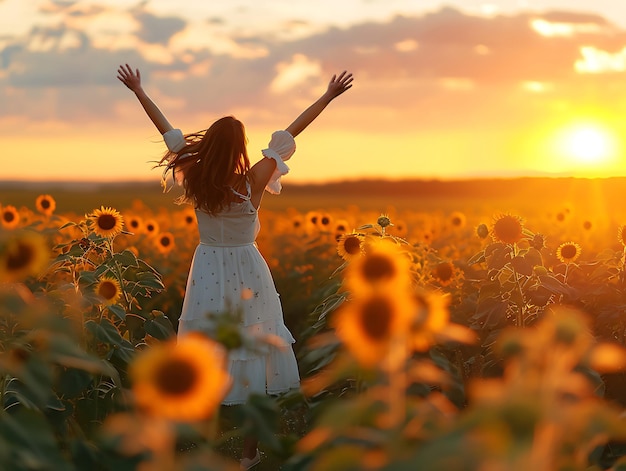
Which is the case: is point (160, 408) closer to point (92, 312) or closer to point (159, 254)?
point (92, 312)

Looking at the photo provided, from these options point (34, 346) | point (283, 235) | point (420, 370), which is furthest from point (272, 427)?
point (283, 235)

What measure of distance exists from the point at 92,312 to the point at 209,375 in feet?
11.3

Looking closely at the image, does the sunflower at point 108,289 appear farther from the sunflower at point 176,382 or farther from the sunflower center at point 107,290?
the sunflower at point 176,382

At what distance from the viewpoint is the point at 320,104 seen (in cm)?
600

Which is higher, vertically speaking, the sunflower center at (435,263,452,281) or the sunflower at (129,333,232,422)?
the sunflower at (129,333,232,422)

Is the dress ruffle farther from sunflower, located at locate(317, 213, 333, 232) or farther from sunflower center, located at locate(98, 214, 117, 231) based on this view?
sunflower, located at locate(317, 213, 333, 232)

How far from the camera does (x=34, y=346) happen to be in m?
4.69

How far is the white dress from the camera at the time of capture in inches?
227

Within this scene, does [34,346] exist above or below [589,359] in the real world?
below

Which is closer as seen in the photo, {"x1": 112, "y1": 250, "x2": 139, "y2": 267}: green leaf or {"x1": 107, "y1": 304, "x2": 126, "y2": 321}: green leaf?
{"x1": 107, "y1": 304, "x2": 126, "y2": 321}: green leaf

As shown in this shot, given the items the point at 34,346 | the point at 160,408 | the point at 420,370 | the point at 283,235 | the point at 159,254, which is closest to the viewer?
the point at 160,408

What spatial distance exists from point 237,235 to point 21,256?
3.32m

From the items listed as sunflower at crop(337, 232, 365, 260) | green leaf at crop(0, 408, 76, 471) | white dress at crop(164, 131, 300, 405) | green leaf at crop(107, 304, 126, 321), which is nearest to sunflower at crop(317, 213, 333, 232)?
white dress at crop(164, 131, 300, 405)

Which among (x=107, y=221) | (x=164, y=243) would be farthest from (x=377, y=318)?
(x=164, y=243)
